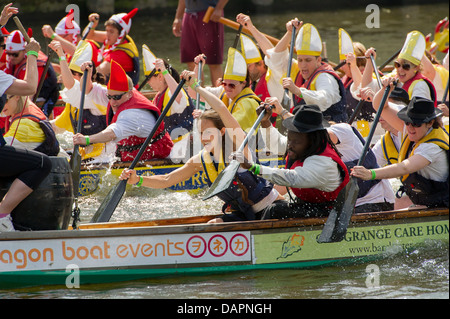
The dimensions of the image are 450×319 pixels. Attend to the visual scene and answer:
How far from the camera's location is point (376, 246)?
20.3ft

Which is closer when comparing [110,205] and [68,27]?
[110,205]

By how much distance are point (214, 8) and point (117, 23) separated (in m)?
1.73

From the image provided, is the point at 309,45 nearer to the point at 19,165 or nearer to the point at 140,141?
the point at 140,141

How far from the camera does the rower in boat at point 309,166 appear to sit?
5.65 metres

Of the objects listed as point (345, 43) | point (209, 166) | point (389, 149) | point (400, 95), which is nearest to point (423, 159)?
point (389, 149)

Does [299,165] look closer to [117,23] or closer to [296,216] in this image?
[296,216]

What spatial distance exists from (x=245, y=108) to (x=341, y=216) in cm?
231

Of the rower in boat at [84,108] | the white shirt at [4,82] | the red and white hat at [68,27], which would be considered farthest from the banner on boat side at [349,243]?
the red and white hat at [68,27]

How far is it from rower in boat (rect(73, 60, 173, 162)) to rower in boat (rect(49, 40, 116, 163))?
282 millimetres

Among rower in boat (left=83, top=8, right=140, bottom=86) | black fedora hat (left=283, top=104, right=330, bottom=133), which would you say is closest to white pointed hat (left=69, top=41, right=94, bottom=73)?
rower in boat (left=83, top=8, right=140, bottom=86)

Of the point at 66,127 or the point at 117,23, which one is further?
the point at 117,23

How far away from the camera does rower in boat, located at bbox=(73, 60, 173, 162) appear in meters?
7.62

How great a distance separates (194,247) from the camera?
234 inches

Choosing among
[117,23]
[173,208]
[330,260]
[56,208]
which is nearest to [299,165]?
[330,260]
